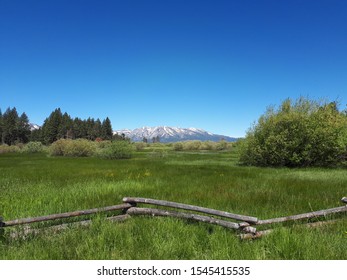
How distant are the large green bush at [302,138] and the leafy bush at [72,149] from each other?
43157mm

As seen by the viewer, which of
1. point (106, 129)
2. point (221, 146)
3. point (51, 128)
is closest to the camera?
point (221, 146)

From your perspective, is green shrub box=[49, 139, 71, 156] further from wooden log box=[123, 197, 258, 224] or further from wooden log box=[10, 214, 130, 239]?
wooden log box=[10, 214, 130, 239]

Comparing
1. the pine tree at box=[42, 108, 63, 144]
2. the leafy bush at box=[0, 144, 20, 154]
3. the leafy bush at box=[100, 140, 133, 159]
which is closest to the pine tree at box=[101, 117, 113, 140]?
the pine tree at box=[42, 108, 63, 144]

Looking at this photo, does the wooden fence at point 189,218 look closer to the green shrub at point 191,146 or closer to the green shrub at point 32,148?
the green shrub at point 32,148

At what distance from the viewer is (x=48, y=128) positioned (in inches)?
5059

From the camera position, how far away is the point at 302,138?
32438 mm

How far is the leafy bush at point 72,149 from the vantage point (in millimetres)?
67312

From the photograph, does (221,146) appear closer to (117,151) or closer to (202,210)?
(117,151)

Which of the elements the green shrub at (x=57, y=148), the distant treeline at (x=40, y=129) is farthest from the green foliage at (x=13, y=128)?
the green shrub at (x=57, y=148)

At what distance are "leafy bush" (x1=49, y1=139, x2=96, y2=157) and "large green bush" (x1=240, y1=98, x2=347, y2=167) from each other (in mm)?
43157

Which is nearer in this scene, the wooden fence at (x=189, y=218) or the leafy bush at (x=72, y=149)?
the wooden fence at (x=189, y=218)

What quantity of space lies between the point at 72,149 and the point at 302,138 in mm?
49783

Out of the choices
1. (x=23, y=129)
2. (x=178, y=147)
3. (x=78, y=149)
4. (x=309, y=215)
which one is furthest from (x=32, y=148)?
(x=309, y=215)

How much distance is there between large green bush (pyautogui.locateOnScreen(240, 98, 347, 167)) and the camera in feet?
105
